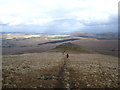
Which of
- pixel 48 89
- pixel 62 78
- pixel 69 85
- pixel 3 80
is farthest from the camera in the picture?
pixel 62 78

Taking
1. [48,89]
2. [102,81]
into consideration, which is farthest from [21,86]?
[102,81]

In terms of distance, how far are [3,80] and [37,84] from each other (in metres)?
3.44

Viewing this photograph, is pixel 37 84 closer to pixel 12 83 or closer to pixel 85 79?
pixel 12 83

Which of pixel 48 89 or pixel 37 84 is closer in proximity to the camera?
pixel 48 89

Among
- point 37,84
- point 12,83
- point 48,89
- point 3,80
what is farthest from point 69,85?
point 3,80

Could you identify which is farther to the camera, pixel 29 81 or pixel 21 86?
pixel 29 81

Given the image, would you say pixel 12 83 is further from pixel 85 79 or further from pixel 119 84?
pixel 119 84

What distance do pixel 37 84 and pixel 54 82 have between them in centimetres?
155

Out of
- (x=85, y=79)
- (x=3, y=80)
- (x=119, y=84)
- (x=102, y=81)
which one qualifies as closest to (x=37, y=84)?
(x=3, y=80)

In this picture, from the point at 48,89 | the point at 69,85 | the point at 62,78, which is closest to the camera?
the point at 48,89

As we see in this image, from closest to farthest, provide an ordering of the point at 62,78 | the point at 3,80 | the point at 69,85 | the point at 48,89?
the point at 48,89, the point at 69,85, the point at 3,80, the point at 62,78

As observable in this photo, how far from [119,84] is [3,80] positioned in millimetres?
11066

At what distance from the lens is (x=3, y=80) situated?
12.9 meters

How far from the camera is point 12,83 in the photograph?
39.7 ft
